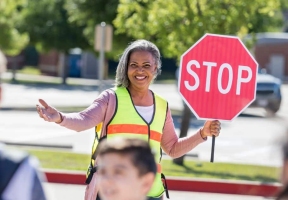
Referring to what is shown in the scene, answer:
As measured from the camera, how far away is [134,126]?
4449 mm

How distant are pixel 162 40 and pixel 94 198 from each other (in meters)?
9.16

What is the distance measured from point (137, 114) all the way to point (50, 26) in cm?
3077

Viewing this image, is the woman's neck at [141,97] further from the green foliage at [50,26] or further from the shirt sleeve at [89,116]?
the green foliage at [50,26]

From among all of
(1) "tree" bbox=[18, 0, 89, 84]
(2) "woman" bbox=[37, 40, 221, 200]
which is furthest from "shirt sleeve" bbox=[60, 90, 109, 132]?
(1) "tree" bbox=[18, 0, 89, 84]

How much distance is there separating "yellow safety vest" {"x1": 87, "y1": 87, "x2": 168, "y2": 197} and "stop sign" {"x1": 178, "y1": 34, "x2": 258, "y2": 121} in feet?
1.45

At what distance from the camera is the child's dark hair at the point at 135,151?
232 cm

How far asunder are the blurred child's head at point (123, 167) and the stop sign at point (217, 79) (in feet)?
8.37

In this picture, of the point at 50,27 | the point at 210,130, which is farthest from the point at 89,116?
the point at 50,27

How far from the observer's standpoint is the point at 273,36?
46312mm

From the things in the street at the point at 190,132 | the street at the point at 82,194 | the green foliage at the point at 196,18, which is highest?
the green foliage at the point at 196,18

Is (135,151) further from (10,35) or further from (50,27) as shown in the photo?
(50,27)

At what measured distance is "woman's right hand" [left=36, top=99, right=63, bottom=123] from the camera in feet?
13.3

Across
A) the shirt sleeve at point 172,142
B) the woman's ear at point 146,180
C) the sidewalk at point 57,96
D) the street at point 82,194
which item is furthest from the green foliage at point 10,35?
the woman's ear at point 146,180

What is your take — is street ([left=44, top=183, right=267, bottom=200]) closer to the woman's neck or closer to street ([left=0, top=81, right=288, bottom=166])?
street ([left=0, top=81, right=288, bottom=166])
